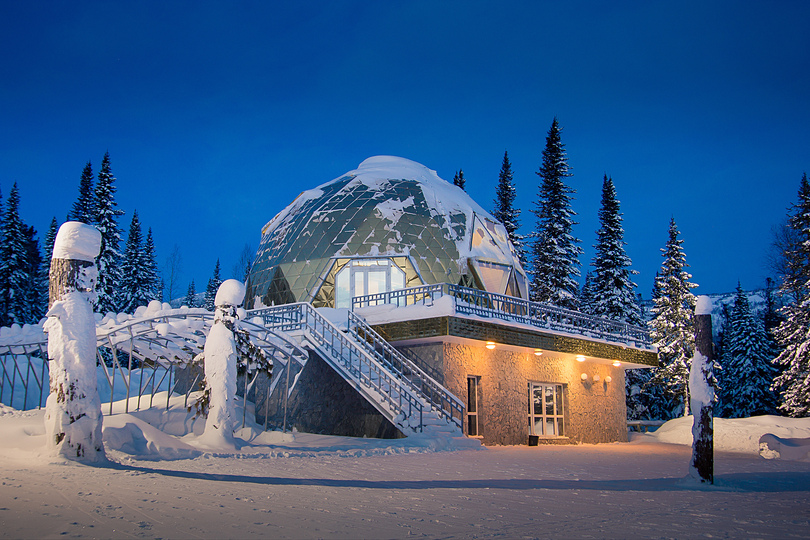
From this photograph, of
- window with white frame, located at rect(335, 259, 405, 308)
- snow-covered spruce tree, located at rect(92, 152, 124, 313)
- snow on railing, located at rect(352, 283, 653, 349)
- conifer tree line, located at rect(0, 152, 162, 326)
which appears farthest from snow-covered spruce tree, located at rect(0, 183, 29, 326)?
snow on railing, located at rect(352, 283, 653, 349)

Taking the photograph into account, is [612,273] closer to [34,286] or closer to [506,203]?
[506,203]

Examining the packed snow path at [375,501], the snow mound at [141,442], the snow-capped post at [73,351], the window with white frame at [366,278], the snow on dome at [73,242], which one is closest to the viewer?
the packed snow path at [375,501]

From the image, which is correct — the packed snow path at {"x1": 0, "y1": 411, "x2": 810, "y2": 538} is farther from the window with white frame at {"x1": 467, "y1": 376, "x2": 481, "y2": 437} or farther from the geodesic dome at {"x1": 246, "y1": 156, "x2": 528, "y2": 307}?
the geodesic dome at {"x1": 246, "y1": 156, "x2": 528, "y2": 307}

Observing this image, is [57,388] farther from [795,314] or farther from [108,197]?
[108,197]

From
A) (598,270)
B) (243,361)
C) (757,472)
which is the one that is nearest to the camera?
(757,472)

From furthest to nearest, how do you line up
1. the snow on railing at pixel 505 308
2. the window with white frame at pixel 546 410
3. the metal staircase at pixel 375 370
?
the window with white frame at pixel 546 410, the snow on railing at pixel 505 308, the metal staircase at pixel 375 370

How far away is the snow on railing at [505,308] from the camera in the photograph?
18750mm

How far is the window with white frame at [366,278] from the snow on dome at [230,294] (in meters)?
10.2

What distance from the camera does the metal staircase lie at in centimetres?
1554

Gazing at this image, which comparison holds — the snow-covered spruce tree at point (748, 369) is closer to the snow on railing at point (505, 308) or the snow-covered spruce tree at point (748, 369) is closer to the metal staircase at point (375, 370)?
the snow on railing at point (505, 308)

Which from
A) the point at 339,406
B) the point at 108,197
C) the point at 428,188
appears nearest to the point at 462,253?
the point at 428,188

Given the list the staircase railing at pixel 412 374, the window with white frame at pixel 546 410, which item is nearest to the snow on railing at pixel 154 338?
the staircase railing at pixel 412 374

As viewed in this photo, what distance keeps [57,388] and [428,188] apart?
19.6 meters

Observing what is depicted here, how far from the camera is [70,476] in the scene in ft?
23.4
